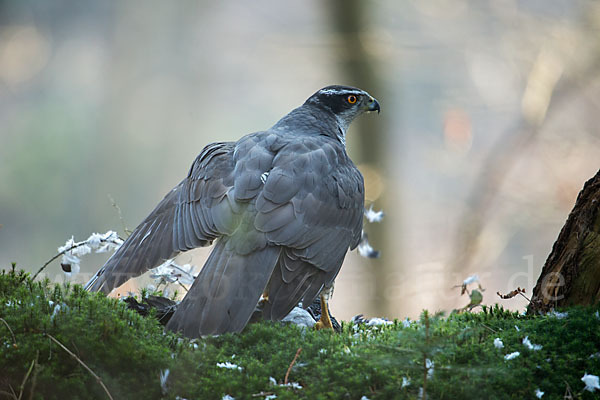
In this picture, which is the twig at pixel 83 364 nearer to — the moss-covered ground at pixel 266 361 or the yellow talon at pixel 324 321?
A: the moss-covered ground at pixel 266 361

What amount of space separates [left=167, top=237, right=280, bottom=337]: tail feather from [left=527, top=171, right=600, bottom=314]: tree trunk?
5.24 ft

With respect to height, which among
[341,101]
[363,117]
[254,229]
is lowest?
[254,229]

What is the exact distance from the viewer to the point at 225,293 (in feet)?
10.9

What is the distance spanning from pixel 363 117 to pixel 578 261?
4255mm

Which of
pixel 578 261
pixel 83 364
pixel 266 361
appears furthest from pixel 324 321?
pixel 83 364

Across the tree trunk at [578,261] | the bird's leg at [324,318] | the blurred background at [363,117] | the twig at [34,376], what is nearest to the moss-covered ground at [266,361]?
the twig at [34,376]

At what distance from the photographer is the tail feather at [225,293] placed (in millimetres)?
3248

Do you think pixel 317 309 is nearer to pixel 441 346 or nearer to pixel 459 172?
pixel 441 346

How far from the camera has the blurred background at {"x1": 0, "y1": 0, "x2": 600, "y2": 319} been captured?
7797 mm

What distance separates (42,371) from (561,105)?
7680 mm

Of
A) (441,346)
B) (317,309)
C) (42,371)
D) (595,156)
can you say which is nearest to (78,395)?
(42,371)

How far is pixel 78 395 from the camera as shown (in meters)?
2.55

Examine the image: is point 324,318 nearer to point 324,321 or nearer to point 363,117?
point 324,321

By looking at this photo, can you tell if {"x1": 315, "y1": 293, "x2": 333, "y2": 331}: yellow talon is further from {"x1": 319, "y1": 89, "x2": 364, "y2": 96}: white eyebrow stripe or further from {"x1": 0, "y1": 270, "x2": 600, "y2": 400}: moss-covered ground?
{"x1": 319, "y1": 89, "x2": 364, "y2": 96}: white eyebrow stripe
